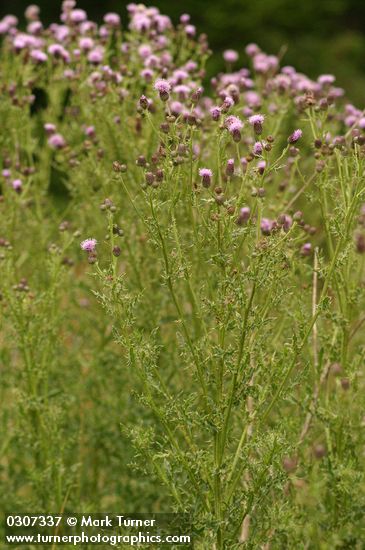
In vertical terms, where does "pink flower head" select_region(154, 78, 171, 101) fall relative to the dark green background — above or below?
below

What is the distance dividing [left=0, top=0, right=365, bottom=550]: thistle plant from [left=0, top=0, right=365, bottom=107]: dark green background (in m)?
5.73

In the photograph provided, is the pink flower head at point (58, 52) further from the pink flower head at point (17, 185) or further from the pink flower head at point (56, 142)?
the pink flower head at point (17, 185)

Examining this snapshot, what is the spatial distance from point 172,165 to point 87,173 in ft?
5.36

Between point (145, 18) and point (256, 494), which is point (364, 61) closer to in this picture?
point (145, 18)

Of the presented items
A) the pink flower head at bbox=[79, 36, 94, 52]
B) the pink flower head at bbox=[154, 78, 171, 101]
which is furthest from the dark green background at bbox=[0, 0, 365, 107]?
the pink flower head at bbox=[154, 78, 171, 101]

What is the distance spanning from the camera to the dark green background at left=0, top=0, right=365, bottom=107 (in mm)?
10031

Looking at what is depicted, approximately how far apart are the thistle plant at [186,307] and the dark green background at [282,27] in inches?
225

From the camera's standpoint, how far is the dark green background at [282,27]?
10031 mm

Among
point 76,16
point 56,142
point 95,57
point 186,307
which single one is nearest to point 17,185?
point 56,142

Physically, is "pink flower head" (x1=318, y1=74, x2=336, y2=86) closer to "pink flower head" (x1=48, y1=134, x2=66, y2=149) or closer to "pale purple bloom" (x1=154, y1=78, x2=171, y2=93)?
"pink flower head" (x1=48, y1=134, x2=66, y2=149)

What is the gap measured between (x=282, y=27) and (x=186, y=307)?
302 inches

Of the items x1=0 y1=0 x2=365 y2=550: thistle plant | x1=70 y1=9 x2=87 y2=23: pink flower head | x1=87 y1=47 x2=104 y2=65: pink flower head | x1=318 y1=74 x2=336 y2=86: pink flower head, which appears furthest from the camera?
x1=70 y1=9 x2=87 y2=23: pink flower head

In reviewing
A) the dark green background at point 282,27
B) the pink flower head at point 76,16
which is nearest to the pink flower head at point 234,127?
the pink flower head at point 76,16

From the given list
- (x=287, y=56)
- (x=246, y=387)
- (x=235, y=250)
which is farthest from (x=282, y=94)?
(x=287, y=56)
